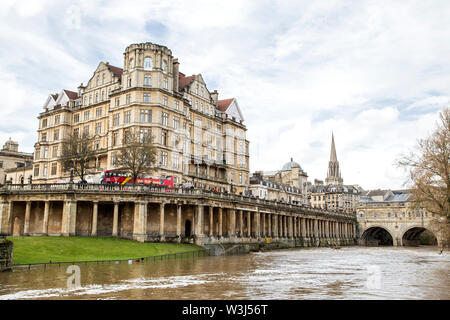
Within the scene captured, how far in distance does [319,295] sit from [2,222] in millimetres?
46190

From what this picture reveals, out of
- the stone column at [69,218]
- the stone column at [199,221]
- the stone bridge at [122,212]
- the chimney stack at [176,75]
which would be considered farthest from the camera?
the chimney stack at [176,75]

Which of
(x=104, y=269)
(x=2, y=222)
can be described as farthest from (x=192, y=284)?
(x=2, y=222)

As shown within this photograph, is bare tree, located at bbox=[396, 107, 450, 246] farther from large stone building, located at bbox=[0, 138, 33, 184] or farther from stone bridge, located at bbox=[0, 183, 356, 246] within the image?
large stone building, located at bbox=[0, 138, 33, 184]

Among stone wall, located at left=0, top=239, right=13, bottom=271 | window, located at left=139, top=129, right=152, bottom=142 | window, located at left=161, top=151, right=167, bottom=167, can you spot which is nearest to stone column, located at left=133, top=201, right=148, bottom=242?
window, located at left=161, top=151, right=167, bottom=167

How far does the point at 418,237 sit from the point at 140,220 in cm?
9592

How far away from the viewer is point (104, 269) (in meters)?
33.5

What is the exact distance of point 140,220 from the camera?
175 ft

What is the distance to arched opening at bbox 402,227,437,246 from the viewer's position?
367ft

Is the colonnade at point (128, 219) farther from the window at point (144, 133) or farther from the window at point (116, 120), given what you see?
the window at point (116, 120)

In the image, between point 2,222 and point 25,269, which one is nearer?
point 25,269

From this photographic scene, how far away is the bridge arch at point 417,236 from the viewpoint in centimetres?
11062

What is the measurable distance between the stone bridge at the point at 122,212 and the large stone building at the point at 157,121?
10231 mm

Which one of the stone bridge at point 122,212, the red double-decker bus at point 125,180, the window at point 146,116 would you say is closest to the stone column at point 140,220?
the stone bridge at point 122,212
